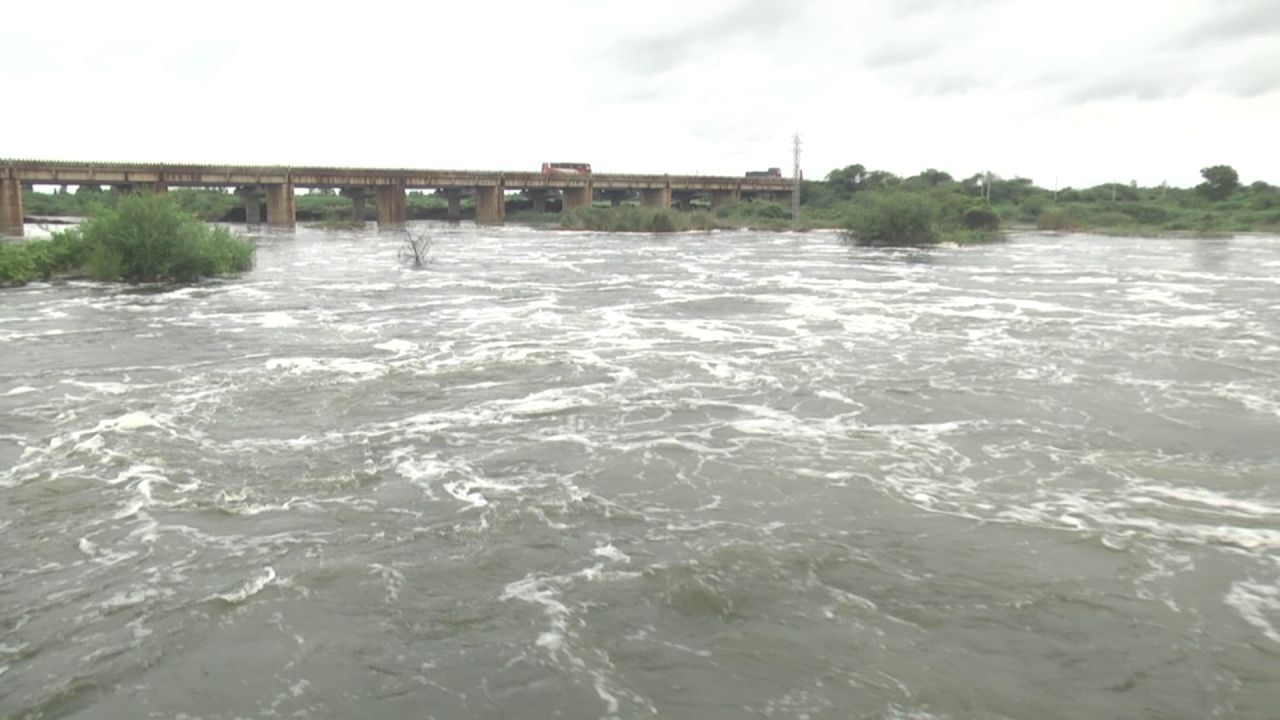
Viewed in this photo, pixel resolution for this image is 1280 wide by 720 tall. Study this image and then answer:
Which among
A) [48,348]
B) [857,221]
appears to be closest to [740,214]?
[857,221]

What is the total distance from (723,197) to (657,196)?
10370 millimetres

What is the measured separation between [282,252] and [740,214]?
63325 millimetres

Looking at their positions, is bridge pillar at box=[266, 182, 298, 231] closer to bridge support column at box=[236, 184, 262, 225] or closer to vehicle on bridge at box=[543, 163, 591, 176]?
bridge support column at box=[236, 184, 262, 225]

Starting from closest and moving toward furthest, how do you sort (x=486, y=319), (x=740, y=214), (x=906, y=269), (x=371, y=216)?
(x=486, y=319)
(x=906, y=269)
(x=740, y=214)
(x=371, y=216)

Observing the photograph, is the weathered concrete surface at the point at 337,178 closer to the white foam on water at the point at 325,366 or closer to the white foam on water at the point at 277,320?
the white foam on water at the point at 277,320

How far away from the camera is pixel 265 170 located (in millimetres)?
89938

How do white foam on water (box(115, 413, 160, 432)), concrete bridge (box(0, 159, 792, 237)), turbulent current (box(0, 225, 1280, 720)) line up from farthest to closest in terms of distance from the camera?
concrete bridge (box(0, 159, 792, 237))
white foam on water (box(115, 413, 160, 432))
turbulent current (box(0, 225, 1280, 720))

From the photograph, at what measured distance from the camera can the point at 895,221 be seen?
2501 inches

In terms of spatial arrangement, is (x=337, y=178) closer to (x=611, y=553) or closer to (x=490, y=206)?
(x=490, y=206)

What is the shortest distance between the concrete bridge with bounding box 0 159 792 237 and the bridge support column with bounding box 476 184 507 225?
108mm

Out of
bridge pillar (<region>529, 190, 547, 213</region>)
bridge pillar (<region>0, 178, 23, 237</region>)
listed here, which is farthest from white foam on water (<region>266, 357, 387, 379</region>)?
bridge pillar (<region>529, 190, 547, 213</region>)

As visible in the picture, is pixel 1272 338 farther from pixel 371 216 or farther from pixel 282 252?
pixel 371 216

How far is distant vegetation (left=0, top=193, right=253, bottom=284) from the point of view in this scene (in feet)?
107

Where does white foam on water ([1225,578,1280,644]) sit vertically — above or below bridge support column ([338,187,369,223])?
below
